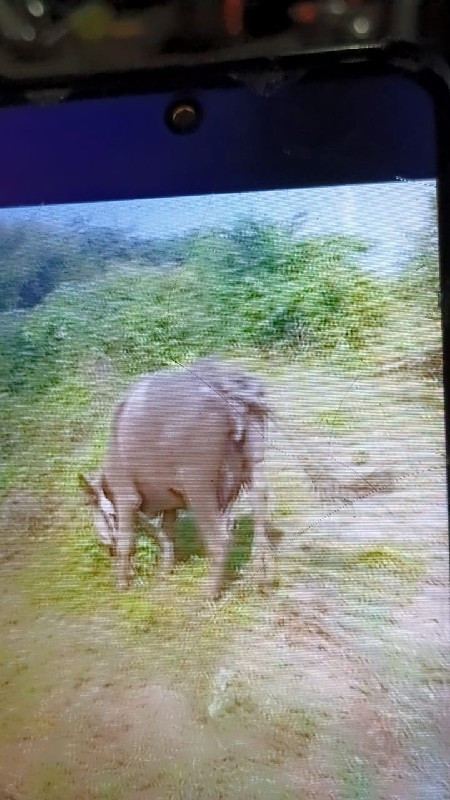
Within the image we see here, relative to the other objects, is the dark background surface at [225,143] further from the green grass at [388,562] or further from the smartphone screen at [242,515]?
the green grass at [388,562]

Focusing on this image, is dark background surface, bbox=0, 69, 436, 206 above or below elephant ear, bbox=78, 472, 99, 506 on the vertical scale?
above

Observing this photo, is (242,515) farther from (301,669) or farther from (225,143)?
(225,143)

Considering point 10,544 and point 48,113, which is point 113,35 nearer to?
point 48,113

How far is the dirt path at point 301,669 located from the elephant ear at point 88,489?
0.07 m

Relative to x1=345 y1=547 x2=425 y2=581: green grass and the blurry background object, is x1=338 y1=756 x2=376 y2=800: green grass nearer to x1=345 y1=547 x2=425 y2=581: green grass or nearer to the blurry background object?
x1=345 y1=547 x2=425 y2=581: green grass

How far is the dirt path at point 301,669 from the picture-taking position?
46 cm

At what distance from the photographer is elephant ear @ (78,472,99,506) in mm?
485

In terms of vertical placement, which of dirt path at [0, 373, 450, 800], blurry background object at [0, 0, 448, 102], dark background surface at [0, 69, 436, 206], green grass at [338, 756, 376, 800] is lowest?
green grass at [338, 756, 376, 800]

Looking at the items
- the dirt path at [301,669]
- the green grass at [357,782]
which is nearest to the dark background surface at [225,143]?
the dirt path at [301,669]

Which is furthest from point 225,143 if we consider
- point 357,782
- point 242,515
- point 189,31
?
point 357,782

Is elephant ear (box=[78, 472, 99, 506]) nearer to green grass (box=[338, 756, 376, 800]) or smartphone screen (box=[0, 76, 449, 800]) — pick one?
smartphone screen (box=[0, 76, 449, 800])

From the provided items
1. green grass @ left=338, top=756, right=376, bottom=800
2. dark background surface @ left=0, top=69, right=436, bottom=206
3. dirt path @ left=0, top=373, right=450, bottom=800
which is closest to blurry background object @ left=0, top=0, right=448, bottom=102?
dark background surface @ left=0, top=69, right=436, bottom=206

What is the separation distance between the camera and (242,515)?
18.8 inches

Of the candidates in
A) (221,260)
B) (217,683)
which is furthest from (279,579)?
(221,260)
